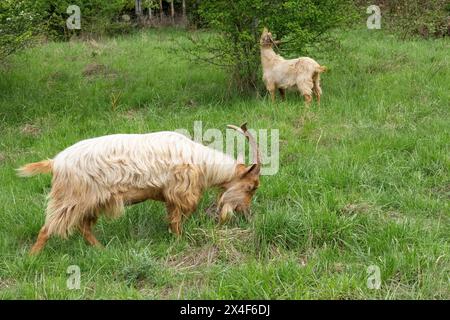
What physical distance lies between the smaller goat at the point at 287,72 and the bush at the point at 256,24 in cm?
39

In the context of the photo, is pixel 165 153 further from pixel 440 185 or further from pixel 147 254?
pixel 440 185

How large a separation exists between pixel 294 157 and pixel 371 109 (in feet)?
7.71

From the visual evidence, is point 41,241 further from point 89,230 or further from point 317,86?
point 317,86

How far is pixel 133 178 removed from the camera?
193 inches

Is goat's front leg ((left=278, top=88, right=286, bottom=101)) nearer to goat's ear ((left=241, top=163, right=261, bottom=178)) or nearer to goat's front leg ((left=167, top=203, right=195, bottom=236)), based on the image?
goat's ear ((left=241, top=163, right=261, bottom=178))

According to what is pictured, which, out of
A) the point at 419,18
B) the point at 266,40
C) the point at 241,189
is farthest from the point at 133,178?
the point at 419,18

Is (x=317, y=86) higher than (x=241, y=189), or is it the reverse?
(x=317, y=86)

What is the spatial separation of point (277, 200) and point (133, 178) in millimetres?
1632

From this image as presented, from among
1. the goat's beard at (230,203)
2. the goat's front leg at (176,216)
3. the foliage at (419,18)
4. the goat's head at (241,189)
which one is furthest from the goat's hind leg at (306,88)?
the foliage at (419,18)

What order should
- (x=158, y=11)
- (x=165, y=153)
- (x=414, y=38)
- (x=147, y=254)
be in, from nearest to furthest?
1. (x=147, y=254)
2. (x=165, y=153)
3. (x=414, y=38)
4. (x=158, y=11)

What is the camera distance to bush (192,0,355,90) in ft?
32.0

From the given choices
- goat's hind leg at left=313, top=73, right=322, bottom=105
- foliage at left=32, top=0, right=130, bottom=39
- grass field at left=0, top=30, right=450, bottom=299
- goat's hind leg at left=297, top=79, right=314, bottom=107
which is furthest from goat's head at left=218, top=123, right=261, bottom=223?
foliage at left=32, top=0, right=130, bottom=39

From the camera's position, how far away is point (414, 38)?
15.1 metres

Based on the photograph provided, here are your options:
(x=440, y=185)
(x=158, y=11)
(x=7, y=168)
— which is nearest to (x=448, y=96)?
(x=440, y=185)
